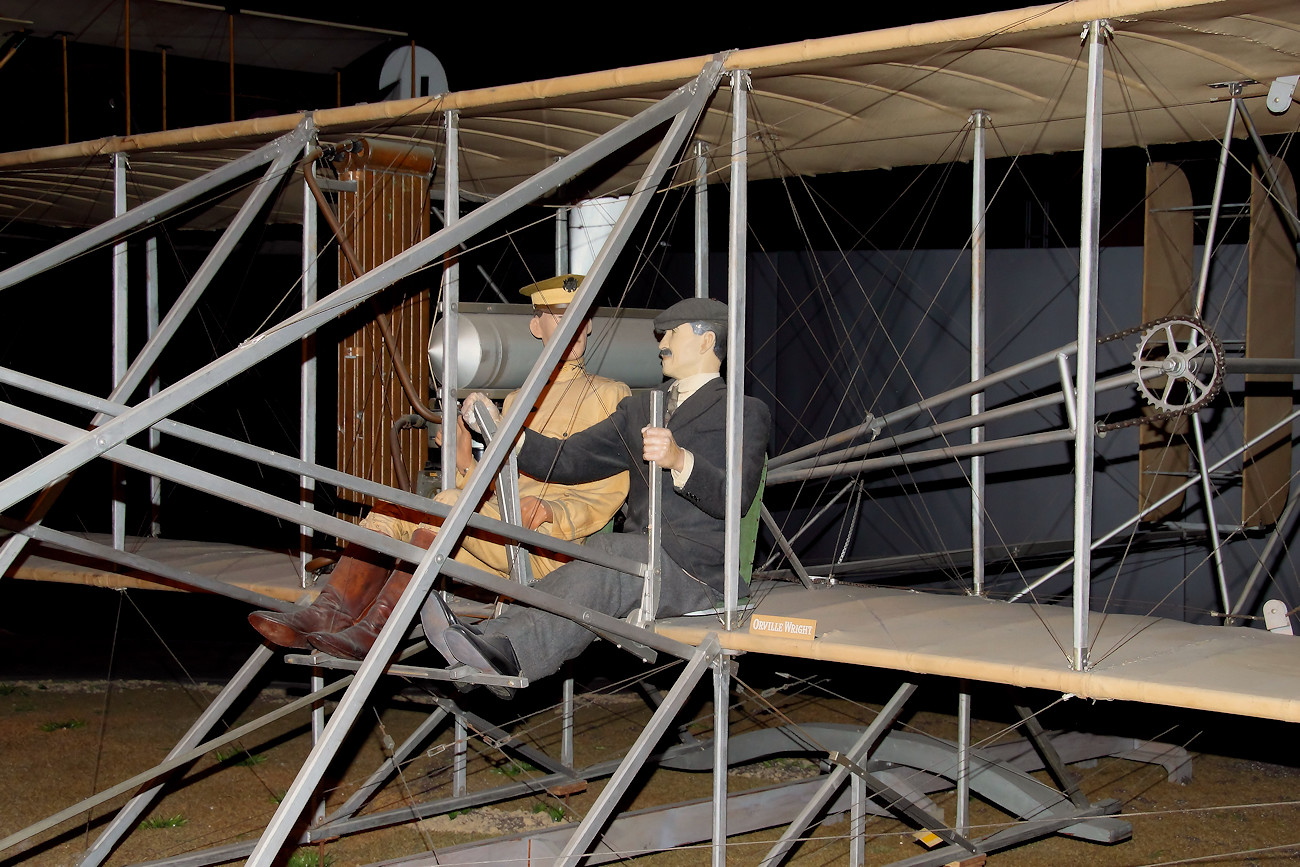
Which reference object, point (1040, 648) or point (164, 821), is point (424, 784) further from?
point (1040, 648)

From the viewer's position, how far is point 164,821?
16.9 ft

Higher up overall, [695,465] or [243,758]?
[695,465]

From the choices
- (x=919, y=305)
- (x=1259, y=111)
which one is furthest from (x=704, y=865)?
(x=919, y=305)

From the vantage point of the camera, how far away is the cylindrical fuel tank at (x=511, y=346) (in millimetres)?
4320

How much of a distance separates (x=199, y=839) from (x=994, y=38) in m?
4.23

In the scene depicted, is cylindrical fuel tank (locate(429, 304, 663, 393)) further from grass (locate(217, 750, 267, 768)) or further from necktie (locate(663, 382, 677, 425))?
grass (locate(217, 750, 267, 768))

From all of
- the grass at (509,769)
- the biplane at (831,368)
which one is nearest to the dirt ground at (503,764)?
the grass at (509,769)

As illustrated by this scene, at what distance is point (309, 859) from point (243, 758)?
4.82 ft

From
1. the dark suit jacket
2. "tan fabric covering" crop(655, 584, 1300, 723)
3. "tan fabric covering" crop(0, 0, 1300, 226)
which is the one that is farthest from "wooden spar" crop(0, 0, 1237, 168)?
"tan fabric covering" crop(655, 584, 1300, 723)

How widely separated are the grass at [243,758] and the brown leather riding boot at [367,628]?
260 centimetres

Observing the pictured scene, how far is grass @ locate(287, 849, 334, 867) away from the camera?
15.3 feet

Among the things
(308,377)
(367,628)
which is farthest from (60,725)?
(367,628)

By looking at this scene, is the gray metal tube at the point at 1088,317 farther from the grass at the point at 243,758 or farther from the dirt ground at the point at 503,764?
the grass at the point at 243,758

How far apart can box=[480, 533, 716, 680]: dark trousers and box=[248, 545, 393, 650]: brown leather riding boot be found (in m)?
0.45
